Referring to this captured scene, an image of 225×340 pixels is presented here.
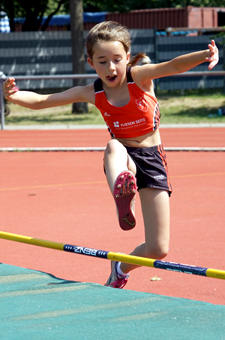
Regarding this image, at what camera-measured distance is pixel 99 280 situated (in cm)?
501

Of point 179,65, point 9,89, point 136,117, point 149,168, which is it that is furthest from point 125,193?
point 9,89

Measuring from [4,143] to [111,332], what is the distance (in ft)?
38.3

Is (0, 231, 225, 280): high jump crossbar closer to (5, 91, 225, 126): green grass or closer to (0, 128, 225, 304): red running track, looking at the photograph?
(0, 128, 225, 304): red running track

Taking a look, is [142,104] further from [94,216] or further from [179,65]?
[94,216]

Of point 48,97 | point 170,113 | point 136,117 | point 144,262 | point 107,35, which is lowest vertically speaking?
point 170,113

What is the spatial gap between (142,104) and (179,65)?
41 centimetres

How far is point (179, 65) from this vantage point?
3859 mm

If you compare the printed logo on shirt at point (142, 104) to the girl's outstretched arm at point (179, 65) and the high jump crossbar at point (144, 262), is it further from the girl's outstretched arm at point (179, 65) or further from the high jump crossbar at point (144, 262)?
the high jump crossbar at point (144, 262)

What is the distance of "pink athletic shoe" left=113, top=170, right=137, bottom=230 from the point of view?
11.9 ft

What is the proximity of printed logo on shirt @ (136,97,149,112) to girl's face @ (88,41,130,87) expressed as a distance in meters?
0.21

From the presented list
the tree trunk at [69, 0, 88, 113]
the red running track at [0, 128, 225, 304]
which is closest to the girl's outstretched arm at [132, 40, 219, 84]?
the red running track at [0, 128, 225, 304]

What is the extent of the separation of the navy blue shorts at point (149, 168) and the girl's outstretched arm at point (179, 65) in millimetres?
508

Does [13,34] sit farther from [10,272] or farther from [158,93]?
[10,272]

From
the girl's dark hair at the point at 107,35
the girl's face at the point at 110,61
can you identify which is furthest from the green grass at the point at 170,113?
the girl's face at the point at 110,61
